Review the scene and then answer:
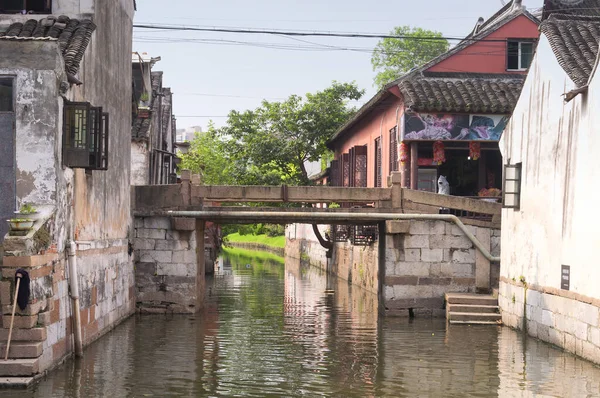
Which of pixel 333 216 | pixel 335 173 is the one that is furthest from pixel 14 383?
pixel 335 173

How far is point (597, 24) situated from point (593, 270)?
7.36m

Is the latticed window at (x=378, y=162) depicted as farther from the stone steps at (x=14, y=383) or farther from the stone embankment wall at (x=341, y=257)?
the stone steps at (x=14, y=383)

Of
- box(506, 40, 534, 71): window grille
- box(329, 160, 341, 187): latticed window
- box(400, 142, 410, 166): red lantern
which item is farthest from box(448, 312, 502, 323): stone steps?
box(329, 160, 341, 187): latticed window

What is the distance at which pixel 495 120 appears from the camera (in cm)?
2777

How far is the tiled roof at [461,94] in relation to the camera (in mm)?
27375

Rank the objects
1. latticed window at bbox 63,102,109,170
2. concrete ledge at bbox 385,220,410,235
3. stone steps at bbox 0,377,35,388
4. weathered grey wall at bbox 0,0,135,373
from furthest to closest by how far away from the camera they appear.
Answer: concrete ledge at bbox 385,220,410,235, latticed window at bbox 63,102,109,170, weathered grey wall at bbox 0,0,135,373, stone steps at bbox 0,377,35,388

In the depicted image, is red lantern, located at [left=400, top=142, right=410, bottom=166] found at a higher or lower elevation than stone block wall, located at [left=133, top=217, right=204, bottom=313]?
higher

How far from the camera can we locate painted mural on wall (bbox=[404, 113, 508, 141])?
27.7 metres

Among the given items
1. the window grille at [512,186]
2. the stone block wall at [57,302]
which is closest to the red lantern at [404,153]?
the window grille at [512,186]

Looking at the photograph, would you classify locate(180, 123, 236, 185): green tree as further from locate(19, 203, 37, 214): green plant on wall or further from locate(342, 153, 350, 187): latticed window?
locate(19, 203, 37, 214): green plant on wall

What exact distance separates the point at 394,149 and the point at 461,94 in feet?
10.4

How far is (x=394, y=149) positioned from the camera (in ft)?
99.0

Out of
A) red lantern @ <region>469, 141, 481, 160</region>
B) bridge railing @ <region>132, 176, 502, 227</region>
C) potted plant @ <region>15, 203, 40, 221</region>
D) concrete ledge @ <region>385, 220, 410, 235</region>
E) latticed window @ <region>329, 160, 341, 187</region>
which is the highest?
red lantern @ <region>469, 141, 481, 160</region>

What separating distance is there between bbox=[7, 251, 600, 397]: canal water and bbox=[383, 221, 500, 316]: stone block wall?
77 centimetres
